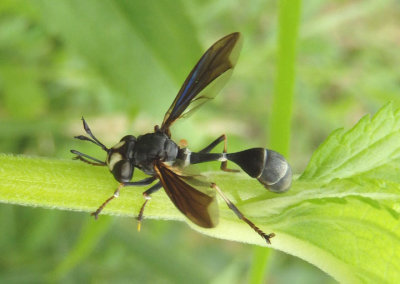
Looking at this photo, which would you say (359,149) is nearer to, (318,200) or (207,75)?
(318,200)

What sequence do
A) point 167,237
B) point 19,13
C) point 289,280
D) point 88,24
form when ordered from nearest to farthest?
point 88,24 < point 19,13 < point 167,237 < point 289,280

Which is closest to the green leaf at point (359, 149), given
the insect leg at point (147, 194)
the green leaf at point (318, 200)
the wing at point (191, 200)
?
the green leaf at point (318, 200)

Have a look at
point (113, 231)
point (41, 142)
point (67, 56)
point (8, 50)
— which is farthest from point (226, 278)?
point (8, 50)

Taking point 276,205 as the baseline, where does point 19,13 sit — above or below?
above

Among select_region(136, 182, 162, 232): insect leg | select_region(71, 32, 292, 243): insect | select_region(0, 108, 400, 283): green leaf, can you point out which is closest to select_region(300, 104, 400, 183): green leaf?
select_region(0, 108, 400, 283): green leaf

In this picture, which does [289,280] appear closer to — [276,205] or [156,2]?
[156,2]

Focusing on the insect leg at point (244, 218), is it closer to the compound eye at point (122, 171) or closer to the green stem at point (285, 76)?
the compound eye at point (122, 171)

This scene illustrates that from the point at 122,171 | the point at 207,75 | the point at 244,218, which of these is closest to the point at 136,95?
the point at 207,75

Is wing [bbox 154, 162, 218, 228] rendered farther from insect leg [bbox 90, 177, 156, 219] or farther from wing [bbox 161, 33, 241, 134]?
wing [bbox 161, 33, 241, 134]
